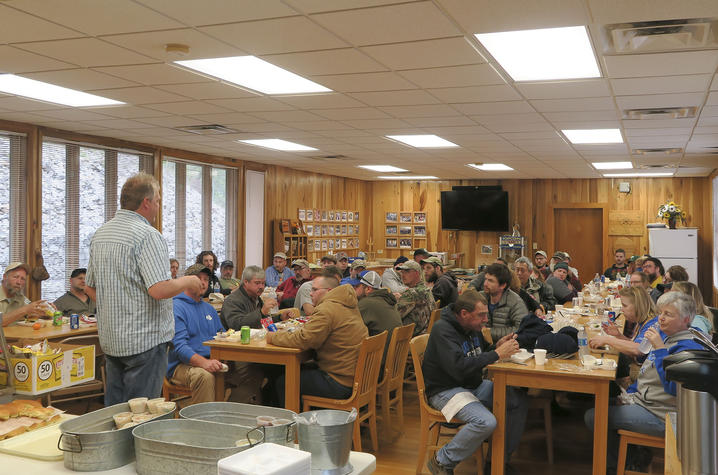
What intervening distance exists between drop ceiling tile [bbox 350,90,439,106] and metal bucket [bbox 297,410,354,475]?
3.73 m

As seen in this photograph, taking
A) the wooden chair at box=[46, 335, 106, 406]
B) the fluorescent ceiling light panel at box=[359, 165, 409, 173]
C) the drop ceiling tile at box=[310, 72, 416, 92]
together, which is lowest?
the wooden chair at box=[46, 335, 106, 406]

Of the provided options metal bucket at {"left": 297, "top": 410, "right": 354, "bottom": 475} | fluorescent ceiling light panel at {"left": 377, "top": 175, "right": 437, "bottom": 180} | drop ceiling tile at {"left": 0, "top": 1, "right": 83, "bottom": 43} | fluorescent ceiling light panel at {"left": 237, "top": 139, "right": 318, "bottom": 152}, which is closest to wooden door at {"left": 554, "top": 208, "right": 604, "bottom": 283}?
fluorescent ceiling light panel at {"left": 377, "top": 175, "right": 437, "bottom": 180}

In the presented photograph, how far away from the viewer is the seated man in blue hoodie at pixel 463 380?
4012 millimetres

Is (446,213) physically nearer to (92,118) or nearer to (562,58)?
(92,118)

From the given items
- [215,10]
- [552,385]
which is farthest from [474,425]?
[215,10]

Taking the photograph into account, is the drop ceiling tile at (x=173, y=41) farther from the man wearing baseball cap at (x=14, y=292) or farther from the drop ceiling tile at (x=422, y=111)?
the man wearing baseball cap at (x=14, y=292)

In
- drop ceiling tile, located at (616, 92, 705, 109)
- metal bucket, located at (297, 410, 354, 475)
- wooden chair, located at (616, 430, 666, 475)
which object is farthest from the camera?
drop ceiling tile, located at (616, 92, 705, 109)

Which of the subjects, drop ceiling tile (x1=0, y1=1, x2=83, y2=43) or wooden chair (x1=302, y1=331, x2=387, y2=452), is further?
wooden chair (x1=302, y1=331, x2=387, y2=452)

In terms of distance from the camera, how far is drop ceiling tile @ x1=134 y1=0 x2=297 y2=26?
3.23 metres

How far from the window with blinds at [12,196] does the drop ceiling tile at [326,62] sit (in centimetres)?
400

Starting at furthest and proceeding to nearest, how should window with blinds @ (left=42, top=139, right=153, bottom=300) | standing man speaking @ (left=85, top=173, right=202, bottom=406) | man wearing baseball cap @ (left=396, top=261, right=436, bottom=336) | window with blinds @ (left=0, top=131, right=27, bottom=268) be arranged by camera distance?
window with blinds @ (left=42, top=139, right=153, bottom=300) → window with blinds @ (left=0, top=131, right=27, bottom=268) → man wearing baseball cap @ (left=396, top=261, right=436, bottom=336) → standing man speaking @ (left=85, top=173, right=202, bottom=406)

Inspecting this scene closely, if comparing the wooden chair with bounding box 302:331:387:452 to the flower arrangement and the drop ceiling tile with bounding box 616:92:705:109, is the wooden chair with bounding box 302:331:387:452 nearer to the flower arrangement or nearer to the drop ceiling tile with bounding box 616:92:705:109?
the drop ceiling tile with bounding box 616:92:705:109

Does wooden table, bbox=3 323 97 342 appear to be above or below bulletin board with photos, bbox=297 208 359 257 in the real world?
below

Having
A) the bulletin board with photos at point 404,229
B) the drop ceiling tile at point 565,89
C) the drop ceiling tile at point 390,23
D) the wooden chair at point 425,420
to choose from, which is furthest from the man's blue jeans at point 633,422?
the bulletin board with photos at point 404,229
